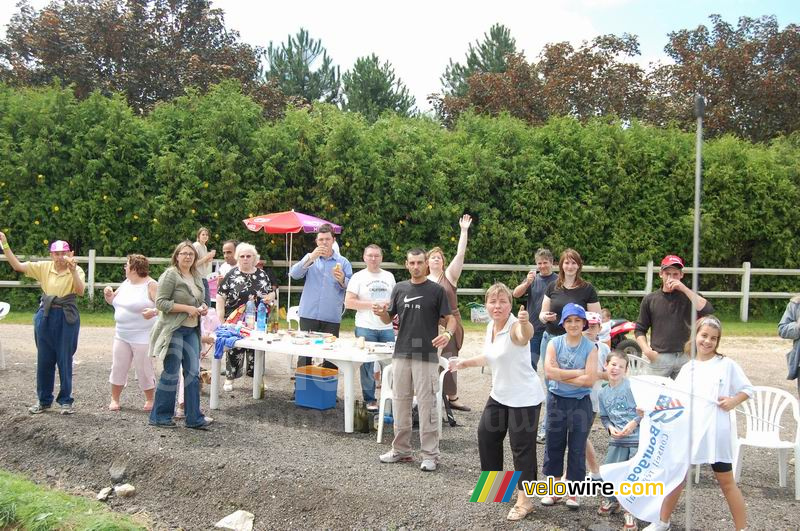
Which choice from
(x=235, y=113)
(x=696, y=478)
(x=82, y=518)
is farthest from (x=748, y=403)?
(x=235, y=113)

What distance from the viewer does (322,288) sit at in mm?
8516

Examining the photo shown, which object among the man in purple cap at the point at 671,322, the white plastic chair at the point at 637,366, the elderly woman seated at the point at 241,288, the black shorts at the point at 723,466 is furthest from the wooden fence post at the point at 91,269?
the black shorts at the point at 723,466

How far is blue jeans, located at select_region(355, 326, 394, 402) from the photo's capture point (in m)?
7.96

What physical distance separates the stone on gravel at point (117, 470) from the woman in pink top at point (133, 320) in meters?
1.39

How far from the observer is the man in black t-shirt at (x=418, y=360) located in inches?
245

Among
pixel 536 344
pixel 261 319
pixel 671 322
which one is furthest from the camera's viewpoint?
pixel 261 319

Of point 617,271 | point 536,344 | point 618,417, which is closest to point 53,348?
point 536,344

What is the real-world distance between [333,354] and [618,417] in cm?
287

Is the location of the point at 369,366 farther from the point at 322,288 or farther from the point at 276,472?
the point at 276,472

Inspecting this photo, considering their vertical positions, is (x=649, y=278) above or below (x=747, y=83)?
below

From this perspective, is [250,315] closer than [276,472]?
No

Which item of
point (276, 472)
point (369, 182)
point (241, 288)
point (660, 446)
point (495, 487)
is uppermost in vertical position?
point (369, 182)

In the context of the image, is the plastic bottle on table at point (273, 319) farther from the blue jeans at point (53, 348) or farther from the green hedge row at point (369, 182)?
the green hedge row at point (369, 182)

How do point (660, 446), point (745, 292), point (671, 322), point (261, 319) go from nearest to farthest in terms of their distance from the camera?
1. point (660, 446)
2. point (671, 322)
3. point (261, 319)
4. point (745, 292)
